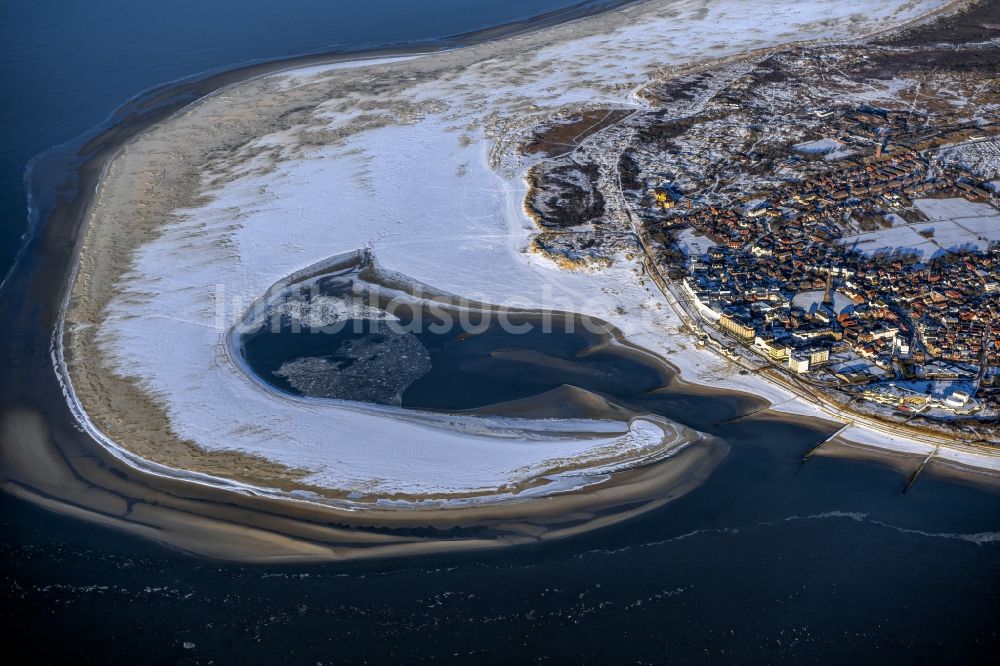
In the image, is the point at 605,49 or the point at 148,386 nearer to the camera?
the point at 148,386

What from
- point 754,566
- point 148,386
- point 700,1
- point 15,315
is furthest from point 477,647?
point 700,1

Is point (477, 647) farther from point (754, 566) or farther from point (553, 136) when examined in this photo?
point (553, 136)

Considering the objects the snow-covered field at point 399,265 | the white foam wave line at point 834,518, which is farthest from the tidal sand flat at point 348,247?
the white foam wave line at point 834,518

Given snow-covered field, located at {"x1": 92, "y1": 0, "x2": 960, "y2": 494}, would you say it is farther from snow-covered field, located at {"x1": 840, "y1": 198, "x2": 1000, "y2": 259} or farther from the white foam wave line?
snow-covered field, located at {"x1": 840, "y1": 198, "x2": 1000, "y2": 259}

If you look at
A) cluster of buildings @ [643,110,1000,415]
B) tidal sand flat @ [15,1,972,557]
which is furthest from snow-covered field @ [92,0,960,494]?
cluster of buildings @ [643,110,1000,415]

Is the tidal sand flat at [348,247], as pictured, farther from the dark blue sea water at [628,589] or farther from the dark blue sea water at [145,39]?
the dark blue sea water at [145,39]
